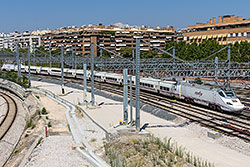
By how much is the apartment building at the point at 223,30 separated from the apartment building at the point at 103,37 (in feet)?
130

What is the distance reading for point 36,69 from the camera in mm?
79938

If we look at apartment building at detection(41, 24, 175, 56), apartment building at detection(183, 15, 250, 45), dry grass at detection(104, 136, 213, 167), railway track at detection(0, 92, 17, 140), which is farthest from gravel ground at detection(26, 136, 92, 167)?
apartment building at detection(41, 24, 175, 56)

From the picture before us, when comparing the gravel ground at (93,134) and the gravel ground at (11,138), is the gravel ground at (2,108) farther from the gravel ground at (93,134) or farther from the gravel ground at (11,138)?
the gravel ground at (93,134)

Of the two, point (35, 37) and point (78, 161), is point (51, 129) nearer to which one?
point (78, 161)

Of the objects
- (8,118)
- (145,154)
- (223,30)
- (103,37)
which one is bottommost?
(8,118)

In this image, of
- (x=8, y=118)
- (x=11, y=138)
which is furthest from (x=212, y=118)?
(x=8, y=118)

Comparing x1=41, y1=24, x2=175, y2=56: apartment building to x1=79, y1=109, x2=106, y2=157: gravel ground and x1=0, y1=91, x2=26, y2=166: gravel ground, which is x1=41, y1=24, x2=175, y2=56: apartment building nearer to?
x1=0, y1=91, x2=26, y2=166: gravel ground

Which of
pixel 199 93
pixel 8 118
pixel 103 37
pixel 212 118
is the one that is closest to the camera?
pixel 212 118

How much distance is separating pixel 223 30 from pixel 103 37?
62275 mm

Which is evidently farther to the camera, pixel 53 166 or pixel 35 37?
pixel 35 37

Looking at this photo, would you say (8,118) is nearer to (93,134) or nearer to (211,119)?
(93,134)

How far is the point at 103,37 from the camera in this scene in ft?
453

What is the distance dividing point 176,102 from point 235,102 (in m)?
8.80

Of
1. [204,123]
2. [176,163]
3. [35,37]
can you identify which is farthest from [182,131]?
[35,37]
